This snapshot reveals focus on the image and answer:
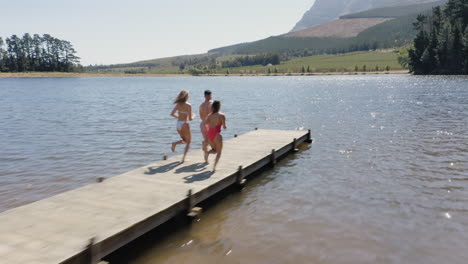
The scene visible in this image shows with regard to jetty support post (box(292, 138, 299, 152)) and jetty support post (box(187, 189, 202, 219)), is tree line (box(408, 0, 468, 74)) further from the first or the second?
jetty support post (box(187, 189, 202, 219))

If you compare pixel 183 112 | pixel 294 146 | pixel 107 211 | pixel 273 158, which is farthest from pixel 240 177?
pixel 294 146

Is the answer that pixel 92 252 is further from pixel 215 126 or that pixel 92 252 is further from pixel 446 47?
pixel 446 47

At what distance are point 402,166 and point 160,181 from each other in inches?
335

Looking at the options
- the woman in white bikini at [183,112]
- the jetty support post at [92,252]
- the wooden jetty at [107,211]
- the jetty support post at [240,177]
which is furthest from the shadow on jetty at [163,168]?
the jetty support post at [92,252]

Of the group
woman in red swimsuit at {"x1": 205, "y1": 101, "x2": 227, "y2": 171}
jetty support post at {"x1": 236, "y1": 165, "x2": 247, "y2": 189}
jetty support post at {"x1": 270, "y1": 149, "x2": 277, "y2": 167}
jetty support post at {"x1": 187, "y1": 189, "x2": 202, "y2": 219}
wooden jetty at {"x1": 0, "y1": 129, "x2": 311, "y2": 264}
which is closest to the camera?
wooden jetty at {"x1": 0, "y1": 129, "x2": 311, "y2": 264}

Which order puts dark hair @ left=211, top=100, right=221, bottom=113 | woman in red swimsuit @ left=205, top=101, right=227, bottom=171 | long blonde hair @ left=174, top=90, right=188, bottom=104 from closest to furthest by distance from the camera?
dark hair @ left=211, top=100, right=221, bottom=113 → woman in red swimsuit @ left=205, top=101, right=227, bottom=171 → long blonde hair @ left=174, top=90, right=188, bottom=104

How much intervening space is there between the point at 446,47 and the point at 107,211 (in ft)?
325

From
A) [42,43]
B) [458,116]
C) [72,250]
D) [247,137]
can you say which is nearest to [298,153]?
[247,137]

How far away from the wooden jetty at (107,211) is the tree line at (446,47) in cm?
9359

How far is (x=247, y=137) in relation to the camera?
15.7 metres

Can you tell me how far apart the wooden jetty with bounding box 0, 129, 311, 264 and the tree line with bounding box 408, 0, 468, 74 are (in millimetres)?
93591

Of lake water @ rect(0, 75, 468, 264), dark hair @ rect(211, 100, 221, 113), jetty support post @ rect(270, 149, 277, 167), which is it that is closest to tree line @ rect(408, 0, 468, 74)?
lake water @ rect(0, 75, 468, 264)

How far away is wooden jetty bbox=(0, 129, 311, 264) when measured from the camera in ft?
18.0

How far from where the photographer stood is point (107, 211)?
6.93m
